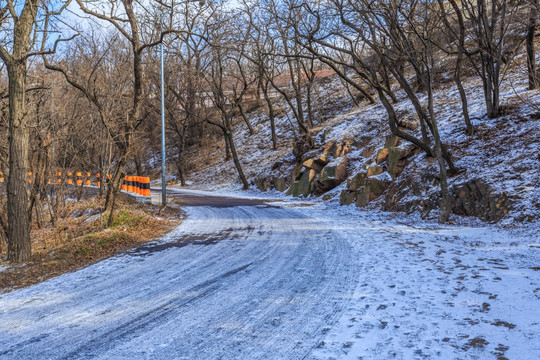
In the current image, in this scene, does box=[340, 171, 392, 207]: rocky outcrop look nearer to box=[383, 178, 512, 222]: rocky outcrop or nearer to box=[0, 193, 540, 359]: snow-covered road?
box=[383, 178, 512, 222]: rocky outcrop

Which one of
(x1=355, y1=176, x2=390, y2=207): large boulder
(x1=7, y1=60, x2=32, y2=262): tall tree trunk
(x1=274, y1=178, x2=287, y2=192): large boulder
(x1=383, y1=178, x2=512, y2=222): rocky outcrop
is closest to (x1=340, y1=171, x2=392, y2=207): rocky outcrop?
(x1=355, y1=176, x2=390, y2=207): large boulder

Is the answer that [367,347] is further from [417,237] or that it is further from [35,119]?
[35,119]

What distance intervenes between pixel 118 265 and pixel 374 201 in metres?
9.79

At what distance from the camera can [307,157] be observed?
2191cm

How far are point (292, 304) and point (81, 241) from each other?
5.73 m

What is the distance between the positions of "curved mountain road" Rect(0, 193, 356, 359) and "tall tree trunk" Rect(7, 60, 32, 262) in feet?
5.59

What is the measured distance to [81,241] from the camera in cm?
804

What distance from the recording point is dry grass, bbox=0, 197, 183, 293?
20.4 feet

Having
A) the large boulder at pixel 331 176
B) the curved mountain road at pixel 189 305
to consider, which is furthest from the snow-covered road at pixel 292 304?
the large boulder at pixel 331 176

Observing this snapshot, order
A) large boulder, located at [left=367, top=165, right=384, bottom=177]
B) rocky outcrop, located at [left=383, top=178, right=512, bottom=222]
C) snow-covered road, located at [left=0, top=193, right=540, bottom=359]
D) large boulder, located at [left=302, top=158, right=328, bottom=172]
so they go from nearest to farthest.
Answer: snow-covered road, located at [left=0, top=193, right=540, bottom=359]
rocky outcrop, located at [left=383, top=178, right=512, bottom=222]
large boulder, located at [left=367, top=165, right=384, bottom=177]
large boulder, located at [left=302, top=158, right=328, bottom=172]

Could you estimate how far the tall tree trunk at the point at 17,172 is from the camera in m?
6.96

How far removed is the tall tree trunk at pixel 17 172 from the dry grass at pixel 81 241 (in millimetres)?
330

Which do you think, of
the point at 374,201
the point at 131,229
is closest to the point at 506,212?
the point at 374,201

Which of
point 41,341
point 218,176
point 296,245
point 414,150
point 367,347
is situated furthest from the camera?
point 218,176
